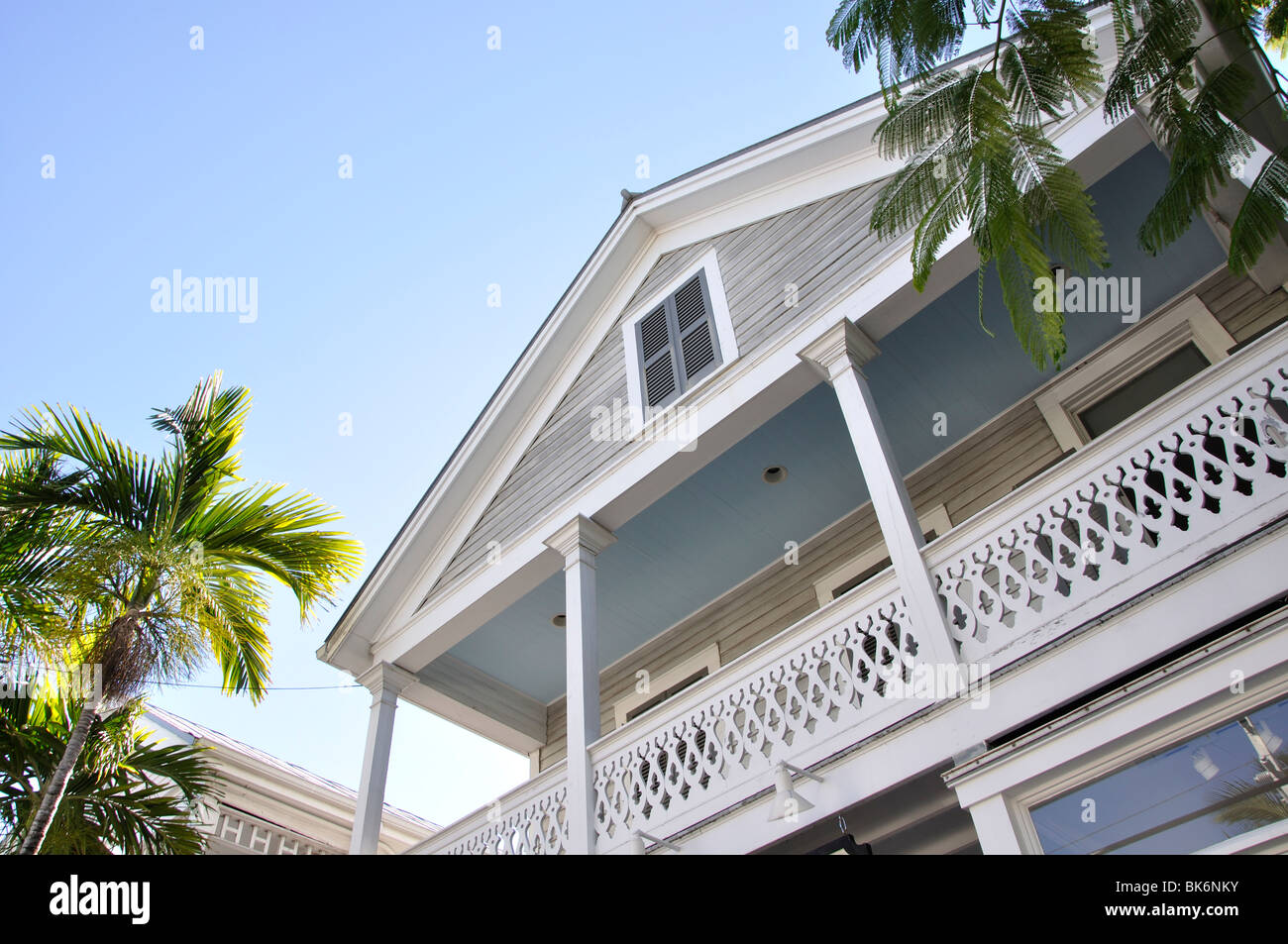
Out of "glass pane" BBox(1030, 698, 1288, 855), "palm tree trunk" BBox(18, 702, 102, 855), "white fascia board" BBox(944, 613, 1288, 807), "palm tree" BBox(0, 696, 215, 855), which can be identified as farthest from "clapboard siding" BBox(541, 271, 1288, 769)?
"palm tree trunk" BBox(18, 702, 102, 855)

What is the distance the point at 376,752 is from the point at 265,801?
3431 mm

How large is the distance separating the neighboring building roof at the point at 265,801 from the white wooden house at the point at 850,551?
2351mm

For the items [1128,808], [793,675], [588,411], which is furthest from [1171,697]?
[588,411]

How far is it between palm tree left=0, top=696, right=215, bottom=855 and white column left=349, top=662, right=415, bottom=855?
5.18ft

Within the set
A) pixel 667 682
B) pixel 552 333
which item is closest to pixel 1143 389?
pixel 667 682

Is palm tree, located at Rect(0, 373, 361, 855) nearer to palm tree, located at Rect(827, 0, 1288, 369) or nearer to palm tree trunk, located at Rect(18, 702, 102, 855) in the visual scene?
palm tree trunk, located at Rect(18, 702, 102, 855)

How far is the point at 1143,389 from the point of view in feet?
27.9

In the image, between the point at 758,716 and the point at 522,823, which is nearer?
the point at 758,716

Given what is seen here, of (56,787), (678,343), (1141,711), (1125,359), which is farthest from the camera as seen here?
(678,343)

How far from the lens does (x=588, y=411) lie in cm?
1043

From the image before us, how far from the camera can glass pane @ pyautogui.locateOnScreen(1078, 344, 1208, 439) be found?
8.28 meters

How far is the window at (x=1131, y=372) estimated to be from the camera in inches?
324

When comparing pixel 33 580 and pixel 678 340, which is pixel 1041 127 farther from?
pixel 33 580

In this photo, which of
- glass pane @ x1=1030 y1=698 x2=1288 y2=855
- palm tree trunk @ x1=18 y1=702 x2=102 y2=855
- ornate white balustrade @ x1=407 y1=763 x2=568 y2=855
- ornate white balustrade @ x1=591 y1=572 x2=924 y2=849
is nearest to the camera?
glass pane @ x1=1030 y1=698 x2=1288 y2=855
